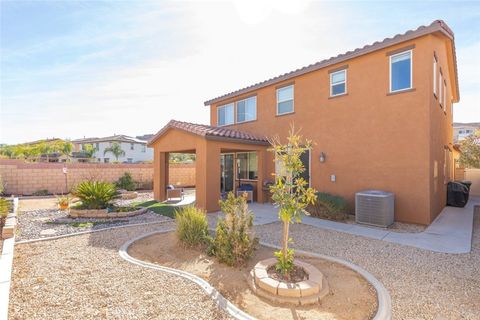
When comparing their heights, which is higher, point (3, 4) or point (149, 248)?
point (3, 4)

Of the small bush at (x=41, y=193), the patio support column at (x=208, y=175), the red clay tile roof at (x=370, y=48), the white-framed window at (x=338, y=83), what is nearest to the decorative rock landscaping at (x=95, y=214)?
the patio support column at (x=208, y=175)

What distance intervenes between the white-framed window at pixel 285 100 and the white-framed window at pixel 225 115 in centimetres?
386

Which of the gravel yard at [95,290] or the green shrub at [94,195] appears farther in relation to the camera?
the green shrub at [94,195]

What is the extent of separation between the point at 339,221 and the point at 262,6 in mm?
8059

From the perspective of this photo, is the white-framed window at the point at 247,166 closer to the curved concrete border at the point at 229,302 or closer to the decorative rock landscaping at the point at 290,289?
the curved concrete border at the point at 229,302

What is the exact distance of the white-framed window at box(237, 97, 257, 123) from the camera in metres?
15.3

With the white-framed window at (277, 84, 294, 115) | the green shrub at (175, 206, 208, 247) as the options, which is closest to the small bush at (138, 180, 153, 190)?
the white-framed window at (277, 84, 294, 115)

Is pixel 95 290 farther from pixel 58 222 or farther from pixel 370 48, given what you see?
pixel 370 48

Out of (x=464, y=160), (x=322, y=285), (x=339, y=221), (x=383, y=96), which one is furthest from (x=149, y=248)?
(x=464, y=160)

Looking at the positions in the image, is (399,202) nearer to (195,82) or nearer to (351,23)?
(351,23)

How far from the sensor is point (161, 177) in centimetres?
1541

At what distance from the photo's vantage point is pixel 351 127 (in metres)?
Answer: 10.8

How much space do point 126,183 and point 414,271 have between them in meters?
19.1

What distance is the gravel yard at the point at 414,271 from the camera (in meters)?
3.94
